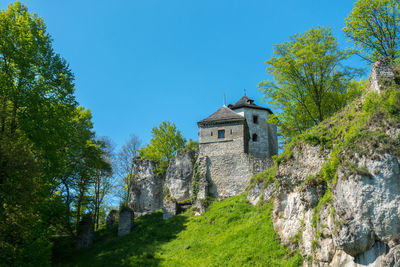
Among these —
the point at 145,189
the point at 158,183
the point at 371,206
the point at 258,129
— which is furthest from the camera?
the point at 258,129

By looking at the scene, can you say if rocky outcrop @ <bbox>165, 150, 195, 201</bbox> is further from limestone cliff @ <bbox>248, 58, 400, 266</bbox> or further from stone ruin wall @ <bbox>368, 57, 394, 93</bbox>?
stone ruin wall @ <bbox>368, 57, 394, 93</bbox>

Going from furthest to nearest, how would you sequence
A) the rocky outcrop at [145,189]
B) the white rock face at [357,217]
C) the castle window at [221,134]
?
the rocky outcrop at [145,189], the castle window at [221,134], the white rock face at [357,217]

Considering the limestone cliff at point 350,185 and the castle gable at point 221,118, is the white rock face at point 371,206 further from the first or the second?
the castle gable at point 221,118

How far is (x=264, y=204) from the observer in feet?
71.3

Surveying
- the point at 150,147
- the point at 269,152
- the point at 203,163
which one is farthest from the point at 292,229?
the point at 150,147

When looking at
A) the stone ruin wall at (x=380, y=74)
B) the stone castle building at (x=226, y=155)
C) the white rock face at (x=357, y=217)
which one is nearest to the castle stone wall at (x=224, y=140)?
the stone castle building at (x=226, y=155)

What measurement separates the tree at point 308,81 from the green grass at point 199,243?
7382 mm

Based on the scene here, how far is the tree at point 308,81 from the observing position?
22.6 m

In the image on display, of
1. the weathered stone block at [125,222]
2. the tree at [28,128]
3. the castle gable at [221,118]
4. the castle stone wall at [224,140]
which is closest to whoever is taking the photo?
the tree at [28,128]

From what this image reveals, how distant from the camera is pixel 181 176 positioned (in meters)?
32.1

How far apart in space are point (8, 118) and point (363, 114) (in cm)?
1393

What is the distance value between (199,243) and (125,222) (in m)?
9.20

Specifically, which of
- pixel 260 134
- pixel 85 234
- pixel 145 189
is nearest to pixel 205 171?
pixel 145 189

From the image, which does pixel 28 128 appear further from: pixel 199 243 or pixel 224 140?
pixel 224 140
